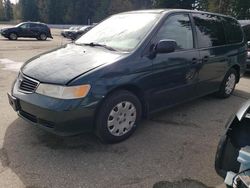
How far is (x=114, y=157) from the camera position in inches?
131

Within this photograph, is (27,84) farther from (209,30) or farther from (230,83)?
(230,83)

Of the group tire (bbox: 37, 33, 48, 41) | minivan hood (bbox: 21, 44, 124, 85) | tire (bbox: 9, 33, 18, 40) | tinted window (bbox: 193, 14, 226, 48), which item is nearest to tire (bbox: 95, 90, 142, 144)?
minivan hood (bbox: 21, 44, 124, 85)

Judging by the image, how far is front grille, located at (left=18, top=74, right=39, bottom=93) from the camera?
332 centimetres

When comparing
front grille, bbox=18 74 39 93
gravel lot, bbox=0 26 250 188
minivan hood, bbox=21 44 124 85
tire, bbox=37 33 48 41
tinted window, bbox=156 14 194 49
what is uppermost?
tinted window, bbox=156 14 194 49

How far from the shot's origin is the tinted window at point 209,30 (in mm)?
4734

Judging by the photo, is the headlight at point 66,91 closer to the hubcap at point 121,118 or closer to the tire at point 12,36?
the hubcap at point 121,118

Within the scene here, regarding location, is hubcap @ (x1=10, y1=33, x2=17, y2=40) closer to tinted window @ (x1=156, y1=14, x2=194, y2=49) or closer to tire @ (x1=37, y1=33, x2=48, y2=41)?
tire @ (x1=37, y1=33, x2=48, y2=41)

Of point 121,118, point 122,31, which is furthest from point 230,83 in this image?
point 121,118

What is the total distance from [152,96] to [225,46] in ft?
7.79

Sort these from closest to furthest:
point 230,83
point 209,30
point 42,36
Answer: point 209,30
point 230,83
point 42,36

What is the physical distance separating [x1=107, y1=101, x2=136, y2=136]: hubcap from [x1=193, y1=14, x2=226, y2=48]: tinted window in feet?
6.24

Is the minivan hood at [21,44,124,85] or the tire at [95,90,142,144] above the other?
the minivan hood at [21,44,124,85]

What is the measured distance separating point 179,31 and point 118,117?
1.77 meters

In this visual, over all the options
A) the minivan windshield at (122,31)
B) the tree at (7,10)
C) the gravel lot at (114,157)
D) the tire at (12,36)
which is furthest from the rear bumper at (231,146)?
the tree at (7,10)
